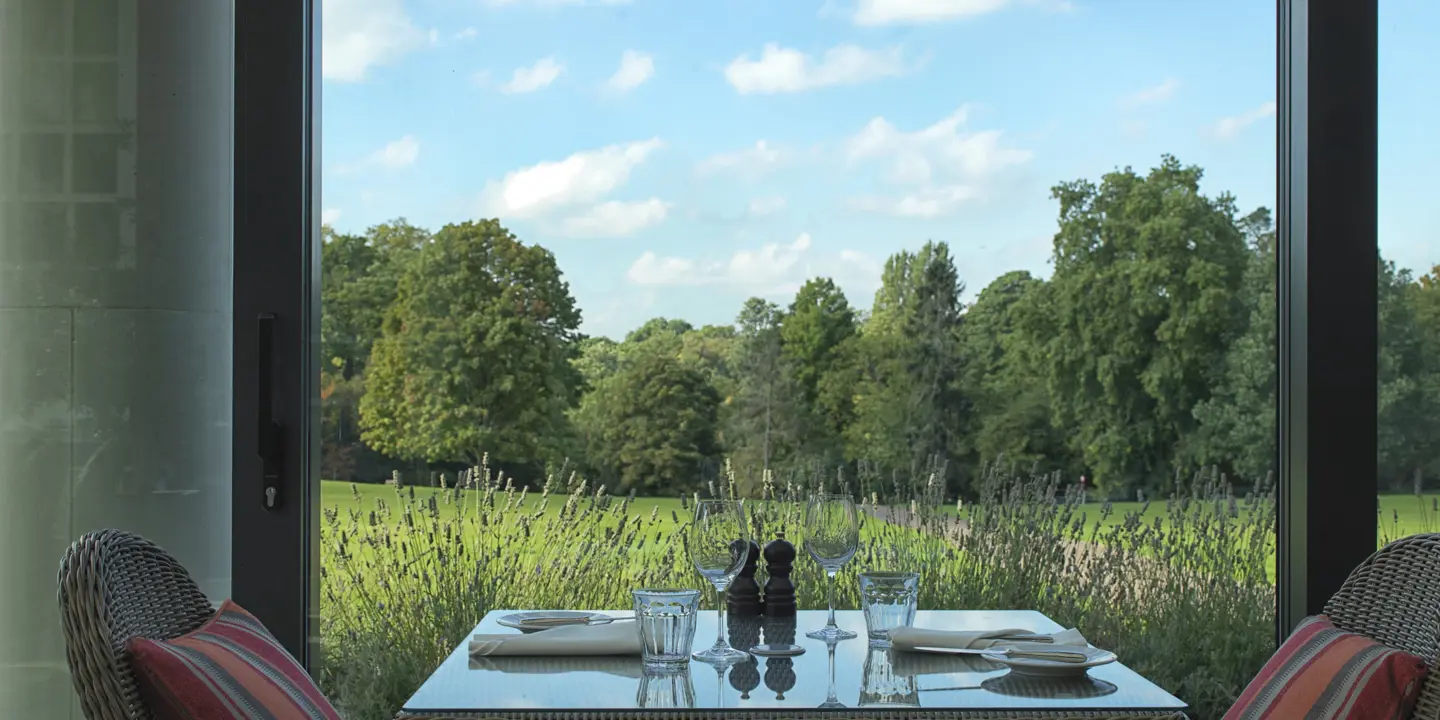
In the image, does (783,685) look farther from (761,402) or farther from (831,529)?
(761,402)

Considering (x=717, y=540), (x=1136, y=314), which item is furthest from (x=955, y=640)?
(x=1136, y=314)

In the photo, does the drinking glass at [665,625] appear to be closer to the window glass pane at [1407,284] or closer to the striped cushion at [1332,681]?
the striped cushion at [1332,681]

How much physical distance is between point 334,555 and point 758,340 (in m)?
1.43

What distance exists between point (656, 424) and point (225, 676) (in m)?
2.65

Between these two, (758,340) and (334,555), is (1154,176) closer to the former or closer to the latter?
(758,340)

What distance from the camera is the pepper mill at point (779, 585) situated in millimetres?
2221

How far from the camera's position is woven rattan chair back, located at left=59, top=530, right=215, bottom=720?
129 cm

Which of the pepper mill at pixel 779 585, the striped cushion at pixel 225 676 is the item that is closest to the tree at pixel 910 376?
the pepper mill at pixel 779 585

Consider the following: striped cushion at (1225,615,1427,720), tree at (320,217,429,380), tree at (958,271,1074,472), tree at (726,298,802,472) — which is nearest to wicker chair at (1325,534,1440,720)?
striped cushion at (1225,615,1427,720)

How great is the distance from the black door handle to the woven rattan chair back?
42.2 inches

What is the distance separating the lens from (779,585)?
2.23 metres

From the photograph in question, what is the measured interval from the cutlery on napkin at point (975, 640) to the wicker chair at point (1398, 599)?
1.23 feet

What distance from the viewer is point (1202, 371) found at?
3.81 m

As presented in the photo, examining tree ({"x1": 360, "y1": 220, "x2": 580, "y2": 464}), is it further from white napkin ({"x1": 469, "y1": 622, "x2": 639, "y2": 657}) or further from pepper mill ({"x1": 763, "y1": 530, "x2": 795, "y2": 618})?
white napkin ({"x1": 469, "y1": 622, "x2": 639, "y2": 657})
